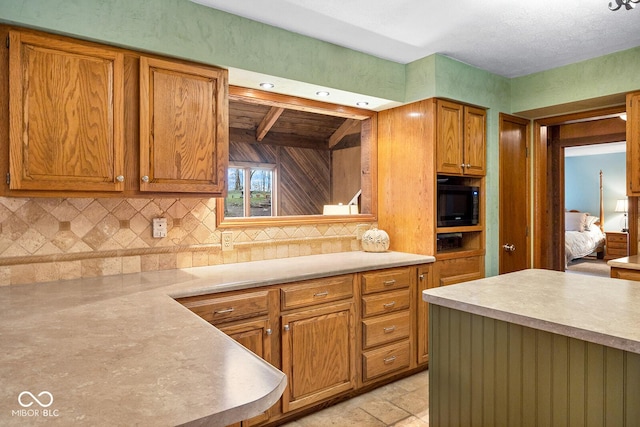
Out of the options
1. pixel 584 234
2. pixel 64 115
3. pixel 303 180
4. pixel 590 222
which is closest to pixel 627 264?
pixel 64 115

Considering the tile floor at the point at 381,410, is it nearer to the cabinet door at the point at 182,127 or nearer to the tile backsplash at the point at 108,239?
the tile backsplash at the point at 108,239

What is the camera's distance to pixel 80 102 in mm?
1913

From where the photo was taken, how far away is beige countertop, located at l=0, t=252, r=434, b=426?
0.78 meters

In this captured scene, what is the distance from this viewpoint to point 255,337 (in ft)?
7.00

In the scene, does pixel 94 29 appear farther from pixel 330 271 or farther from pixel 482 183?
pixel 482 183

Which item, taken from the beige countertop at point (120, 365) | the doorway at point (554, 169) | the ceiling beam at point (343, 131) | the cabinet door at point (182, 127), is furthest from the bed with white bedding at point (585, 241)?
the beige countertop at point (120, 365)

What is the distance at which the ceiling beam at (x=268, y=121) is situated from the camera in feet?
16.7

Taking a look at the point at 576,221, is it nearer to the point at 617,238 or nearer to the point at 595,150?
the point at 617,238

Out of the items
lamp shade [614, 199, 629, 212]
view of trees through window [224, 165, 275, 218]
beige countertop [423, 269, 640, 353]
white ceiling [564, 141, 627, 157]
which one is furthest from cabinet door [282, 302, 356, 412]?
lamp shade [614, 199, 629, 212]

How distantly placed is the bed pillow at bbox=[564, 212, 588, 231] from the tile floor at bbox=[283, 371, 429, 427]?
7.11 meters

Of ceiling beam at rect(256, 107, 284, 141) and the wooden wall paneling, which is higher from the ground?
ceiling beam at rect(256, 107, 284, 141)

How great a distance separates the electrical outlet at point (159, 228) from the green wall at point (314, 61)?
0.97 meters

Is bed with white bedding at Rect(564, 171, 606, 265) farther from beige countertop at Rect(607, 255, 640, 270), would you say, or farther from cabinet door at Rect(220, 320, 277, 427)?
cabinet door at Rect(220, 320, 277, 427)

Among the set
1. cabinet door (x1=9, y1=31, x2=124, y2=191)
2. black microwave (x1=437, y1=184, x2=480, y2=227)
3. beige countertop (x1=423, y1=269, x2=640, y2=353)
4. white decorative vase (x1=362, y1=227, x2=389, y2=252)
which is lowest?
beige countertop (x1=423, y1=269, x2=640, y2=353)
